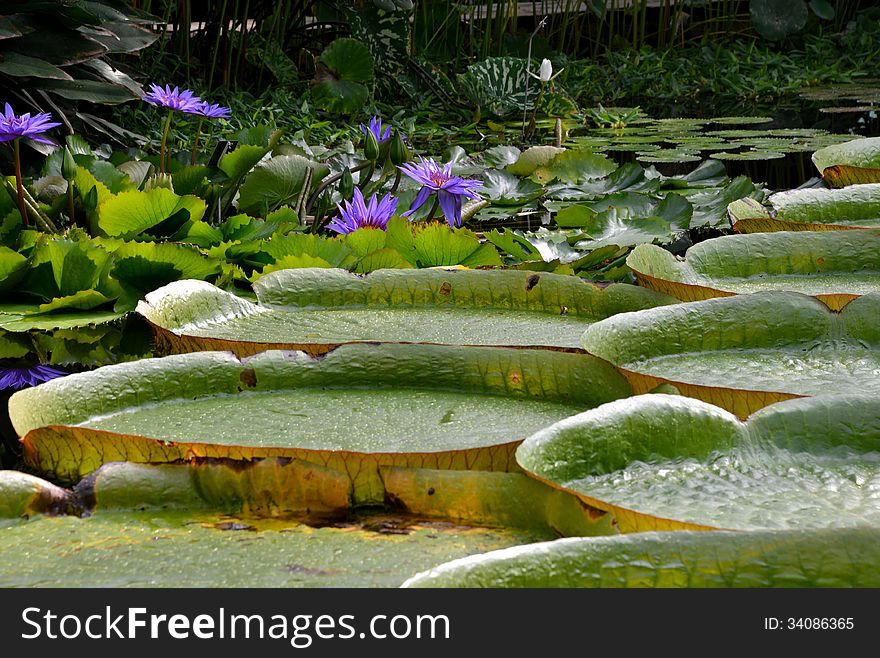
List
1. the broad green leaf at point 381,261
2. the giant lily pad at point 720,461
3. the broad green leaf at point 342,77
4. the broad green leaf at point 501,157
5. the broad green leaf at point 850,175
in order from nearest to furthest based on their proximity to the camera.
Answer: the giant lily pad at point 720,461 → the broad green leaf at point 381,261 → the broad green leaf at point 850,175 → the broad green leaf at point 501,157 → the broad green leaf at point 342,77

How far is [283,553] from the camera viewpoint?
0.57m

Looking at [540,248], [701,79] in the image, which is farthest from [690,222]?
[701,79]

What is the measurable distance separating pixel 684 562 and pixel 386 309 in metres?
0.71

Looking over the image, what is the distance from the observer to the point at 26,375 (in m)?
1.10

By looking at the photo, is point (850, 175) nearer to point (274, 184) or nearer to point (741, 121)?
point (274, 184)

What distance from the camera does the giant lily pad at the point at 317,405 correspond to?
2.33 feet

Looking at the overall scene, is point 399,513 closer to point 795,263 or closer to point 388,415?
point 388,415

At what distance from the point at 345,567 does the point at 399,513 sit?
3.2 inches

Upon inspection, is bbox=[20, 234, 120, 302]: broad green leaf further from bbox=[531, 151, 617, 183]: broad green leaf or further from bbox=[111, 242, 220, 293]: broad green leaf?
bbox=[531, 151, 617, 183]: broad green leaf

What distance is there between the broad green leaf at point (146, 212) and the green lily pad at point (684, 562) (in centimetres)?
106

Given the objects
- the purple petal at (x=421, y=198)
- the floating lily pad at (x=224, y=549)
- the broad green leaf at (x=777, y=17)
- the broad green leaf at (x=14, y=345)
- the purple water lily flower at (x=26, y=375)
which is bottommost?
the purple water lily flower at (x=26, y=375)

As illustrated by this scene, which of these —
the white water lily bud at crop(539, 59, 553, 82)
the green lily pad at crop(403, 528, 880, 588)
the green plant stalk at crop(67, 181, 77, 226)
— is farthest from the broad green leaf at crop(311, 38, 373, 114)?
the green lily pad at crop(403, 528, 880, 588)

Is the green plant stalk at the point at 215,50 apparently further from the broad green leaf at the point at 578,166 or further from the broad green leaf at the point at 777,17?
the broad green leaf at the point at 777,17

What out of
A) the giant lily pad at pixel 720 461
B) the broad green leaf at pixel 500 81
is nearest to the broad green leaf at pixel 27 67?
the giant lily pad at pixel 720 461
